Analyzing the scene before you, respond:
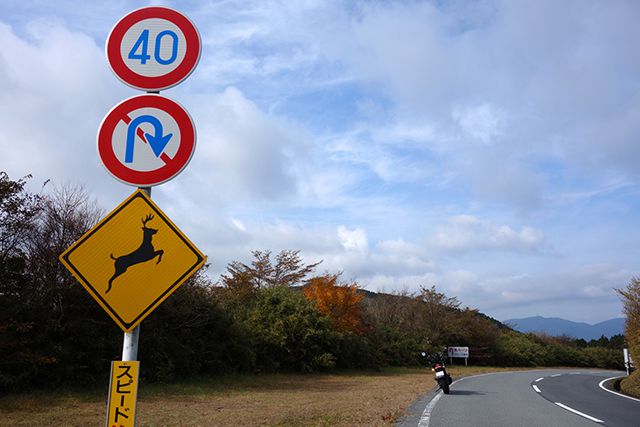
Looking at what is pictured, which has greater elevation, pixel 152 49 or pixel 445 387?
pixel 152 49

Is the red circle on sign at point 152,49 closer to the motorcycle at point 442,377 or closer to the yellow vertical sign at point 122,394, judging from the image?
the yellow vertical sign at point 122,394

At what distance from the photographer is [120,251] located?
119 inches

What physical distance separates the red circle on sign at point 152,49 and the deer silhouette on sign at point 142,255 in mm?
1089

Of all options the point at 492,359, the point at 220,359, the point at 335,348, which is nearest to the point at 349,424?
the point at 220,359

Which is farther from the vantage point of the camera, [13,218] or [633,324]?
[633,324]

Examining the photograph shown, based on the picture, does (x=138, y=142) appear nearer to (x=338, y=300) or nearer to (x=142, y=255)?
(x=142, y=255)

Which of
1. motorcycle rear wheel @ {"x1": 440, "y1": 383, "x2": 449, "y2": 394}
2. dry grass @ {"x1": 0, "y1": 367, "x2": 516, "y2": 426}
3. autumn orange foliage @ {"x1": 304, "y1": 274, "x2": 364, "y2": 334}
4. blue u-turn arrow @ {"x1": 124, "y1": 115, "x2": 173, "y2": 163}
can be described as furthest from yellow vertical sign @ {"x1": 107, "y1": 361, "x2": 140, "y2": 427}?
autumn orange foliage @ {"x1": 304, "y1": 274, "x2": 364, "y2": 334}

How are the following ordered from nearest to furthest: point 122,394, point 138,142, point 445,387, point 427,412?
point 122,394 → point 138,142 → point 427,412 → point 445,387

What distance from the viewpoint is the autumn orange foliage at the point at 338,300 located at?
104 ft

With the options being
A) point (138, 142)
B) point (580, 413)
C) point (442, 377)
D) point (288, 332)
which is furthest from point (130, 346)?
point (288, 332)

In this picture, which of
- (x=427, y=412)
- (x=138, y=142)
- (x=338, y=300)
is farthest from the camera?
(x=338, y=300)

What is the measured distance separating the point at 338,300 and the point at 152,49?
29617 millimetres

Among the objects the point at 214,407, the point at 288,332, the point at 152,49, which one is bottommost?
the point at 214,407

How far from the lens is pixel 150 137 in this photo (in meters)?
3.35
